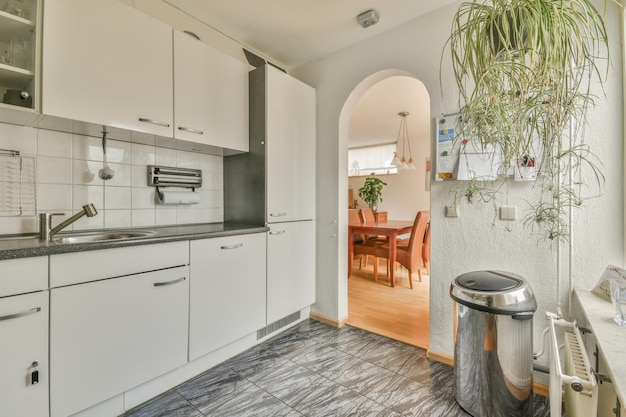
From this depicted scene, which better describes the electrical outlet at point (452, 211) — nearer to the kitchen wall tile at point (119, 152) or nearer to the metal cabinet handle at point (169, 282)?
the metal cabinet handle at point (169, 282)

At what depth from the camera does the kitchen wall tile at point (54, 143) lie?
1.62 m

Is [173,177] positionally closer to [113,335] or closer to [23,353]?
[113,335]

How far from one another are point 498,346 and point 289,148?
Answer: 1.90 meters

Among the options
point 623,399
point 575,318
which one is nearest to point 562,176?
point 575,318

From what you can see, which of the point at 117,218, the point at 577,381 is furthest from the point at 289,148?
the point at 577,381

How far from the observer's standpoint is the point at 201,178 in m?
2.34

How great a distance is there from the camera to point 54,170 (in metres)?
1.66

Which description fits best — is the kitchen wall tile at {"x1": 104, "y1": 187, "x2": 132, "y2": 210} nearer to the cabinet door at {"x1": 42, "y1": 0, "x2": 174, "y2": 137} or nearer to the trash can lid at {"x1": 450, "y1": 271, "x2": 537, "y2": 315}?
the cabinet door at {"x1": 42, "y1": 0, "x2": 174, "y2": 137}

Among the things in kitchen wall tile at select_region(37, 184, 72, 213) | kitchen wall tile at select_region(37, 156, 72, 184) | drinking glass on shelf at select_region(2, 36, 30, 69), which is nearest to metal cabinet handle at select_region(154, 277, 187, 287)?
kitchen wall tile at select_region(37, 184, 72, 213)

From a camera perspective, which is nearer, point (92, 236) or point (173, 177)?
point (92, 236)

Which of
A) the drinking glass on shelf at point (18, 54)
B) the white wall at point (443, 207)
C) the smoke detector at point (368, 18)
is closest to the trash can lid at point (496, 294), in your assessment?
the white wall at point (443, 207)

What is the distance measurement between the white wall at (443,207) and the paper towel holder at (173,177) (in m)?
1.08

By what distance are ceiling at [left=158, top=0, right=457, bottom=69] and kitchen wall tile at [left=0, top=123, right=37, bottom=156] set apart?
1241 mm

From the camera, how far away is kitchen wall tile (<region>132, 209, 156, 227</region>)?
1.98 m
